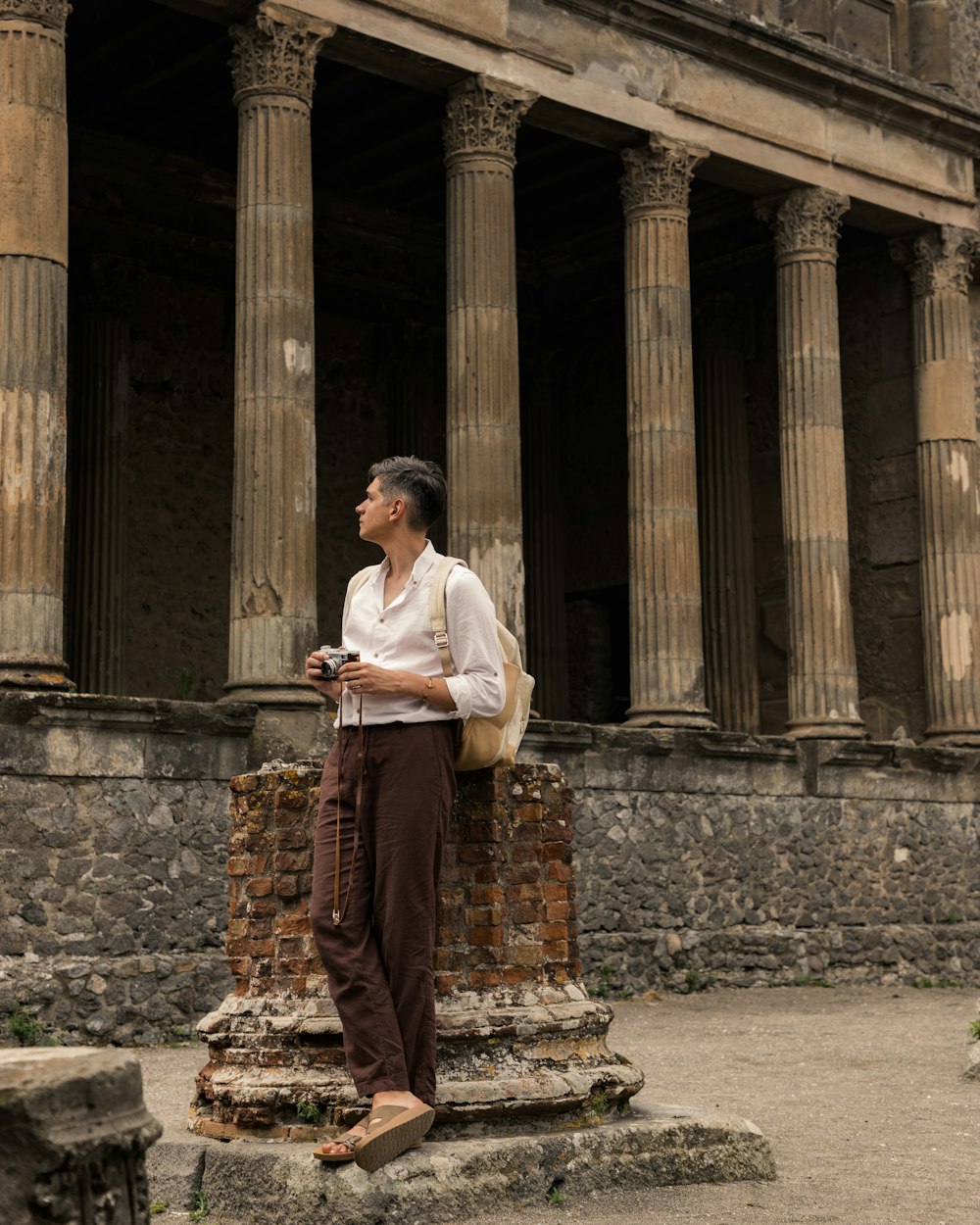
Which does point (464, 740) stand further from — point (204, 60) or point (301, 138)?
point (204, 60)

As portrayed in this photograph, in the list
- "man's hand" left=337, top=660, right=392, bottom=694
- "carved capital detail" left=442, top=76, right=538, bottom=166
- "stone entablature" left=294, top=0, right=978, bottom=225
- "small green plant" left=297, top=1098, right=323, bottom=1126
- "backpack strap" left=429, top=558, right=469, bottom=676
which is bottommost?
"small green plant" left=297, top=1098, right=323, bottom=1126

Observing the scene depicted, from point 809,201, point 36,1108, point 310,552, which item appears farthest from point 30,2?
point 36,1108

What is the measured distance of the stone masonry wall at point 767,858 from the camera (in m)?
15.2

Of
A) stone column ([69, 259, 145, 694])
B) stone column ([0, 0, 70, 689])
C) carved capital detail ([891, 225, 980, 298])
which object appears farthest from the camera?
carved capital detail ([891, 225, 980, 298])

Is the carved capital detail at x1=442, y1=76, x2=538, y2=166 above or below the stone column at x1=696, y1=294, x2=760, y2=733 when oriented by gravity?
above

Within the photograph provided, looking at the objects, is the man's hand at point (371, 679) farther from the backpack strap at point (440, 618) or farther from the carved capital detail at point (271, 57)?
the carved capital detail at point (271, 57)

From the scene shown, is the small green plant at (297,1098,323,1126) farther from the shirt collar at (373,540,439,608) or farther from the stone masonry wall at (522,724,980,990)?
the stone masonry wall at (522,724,980,990)

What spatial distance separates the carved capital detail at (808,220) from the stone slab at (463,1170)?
12969 millimetres

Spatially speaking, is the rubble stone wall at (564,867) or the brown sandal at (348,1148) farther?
the rubble stone wall at (564,867)

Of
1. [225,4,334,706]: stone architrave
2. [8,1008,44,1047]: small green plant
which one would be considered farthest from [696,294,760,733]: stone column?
[8,1008,44,1047]: small green plant

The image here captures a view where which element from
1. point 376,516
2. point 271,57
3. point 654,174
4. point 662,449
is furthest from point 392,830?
point 654,174

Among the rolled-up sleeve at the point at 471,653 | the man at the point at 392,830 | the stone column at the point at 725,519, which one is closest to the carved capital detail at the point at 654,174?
the stone column at the point at 725,519

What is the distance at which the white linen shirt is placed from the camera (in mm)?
5410

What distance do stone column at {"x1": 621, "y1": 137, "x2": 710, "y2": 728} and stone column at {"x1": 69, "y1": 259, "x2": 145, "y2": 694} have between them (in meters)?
5.03
